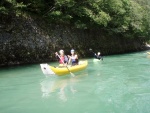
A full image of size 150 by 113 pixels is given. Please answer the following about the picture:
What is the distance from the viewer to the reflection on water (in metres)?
11.5

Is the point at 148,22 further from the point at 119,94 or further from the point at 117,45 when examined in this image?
the point at 119,94

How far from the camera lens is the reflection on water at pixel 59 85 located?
37.8 feet

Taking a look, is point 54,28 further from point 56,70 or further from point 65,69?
point 56,70

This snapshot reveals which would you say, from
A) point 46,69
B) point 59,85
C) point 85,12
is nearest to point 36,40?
point 85,12

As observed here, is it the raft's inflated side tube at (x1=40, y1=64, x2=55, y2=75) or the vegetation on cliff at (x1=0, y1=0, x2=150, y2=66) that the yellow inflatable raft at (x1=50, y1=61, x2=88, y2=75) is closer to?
the raft's inflated side tube at (x1=40, y1=64, x2=55, y2=75)

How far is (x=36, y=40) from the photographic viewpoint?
22719 mm

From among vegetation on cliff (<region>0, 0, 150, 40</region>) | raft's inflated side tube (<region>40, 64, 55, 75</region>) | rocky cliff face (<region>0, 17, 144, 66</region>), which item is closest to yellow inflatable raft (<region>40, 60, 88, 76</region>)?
raft's inflated side tube (<region>40, 64, 55, 75</region>)

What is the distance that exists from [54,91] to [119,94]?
8.88ft

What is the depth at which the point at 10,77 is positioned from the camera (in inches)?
605

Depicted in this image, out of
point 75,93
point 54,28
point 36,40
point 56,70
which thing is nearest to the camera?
point 75,93

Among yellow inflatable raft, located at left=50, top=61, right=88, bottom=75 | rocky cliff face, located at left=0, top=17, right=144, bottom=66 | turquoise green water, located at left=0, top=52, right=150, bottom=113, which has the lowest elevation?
turquoise green water, located at left=0, top=52, right=150, bottom=113

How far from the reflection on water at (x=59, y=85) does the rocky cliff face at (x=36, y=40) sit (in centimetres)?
648

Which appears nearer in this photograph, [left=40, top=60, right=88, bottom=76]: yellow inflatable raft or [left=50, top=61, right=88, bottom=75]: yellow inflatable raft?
[left=40, top=60, right=88, bottom=76]: yellow inflatable raft

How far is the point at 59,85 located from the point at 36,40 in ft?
33.2
